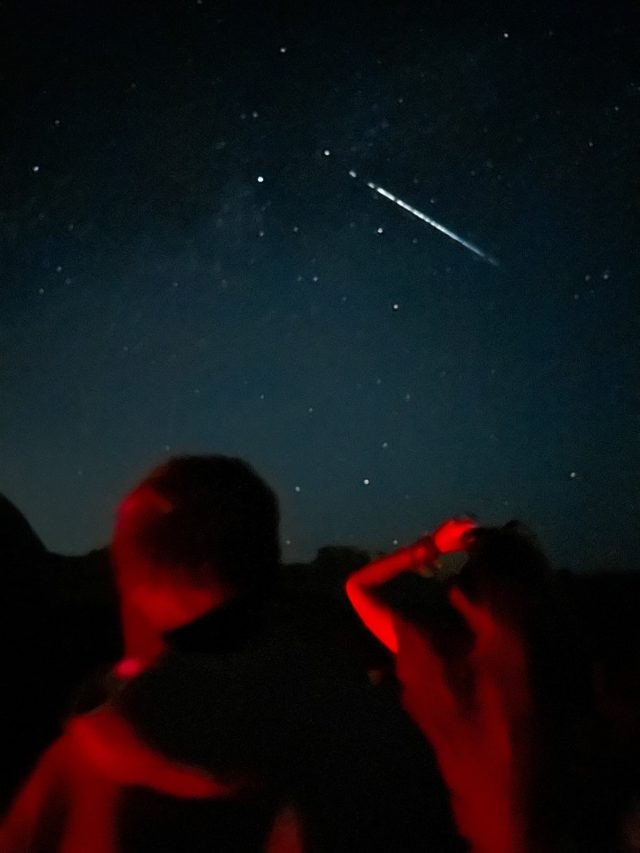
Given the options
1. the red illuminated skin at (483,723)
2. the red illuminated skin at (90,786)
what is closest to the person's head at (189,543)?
the red illuminated skin at (90,786)

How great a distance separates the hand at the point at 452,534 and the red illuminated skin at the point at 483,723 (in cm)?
21

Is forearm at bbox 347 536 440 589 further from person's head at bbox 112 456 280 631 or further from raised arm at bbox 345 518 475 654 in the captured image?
person's head at bbox 112 456 280 631

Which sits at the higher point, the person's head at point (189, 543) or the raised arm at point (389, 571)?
the person's head at point (189, 543)

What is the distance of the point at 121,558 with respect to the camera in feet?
3.21

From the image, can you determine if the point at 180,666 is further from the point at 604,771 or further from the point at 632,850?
the point at 632,850

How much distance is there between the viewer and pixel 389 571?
211 cm

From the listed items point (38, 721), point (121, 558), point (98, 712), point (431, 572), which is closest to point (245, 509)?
point (121, 558)

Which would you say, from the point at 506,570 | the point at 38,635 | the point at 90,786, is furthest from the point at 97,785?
the point at 38,635

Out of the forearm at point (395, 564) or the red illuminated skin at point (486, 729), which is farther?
the forearm at point (395, 564)

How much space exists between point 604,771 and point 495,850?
0.76 meters

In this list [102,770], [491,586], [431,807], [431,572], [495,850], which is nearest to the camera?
[102,770]

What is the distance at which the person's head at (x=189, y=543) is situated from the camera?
951mm

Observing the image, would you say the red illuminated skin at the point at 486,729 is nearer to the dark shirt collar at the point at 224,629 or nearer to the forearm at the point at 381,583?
the forearm at the point at 381,583

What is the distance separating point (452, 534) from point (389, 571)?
0.70 ft
